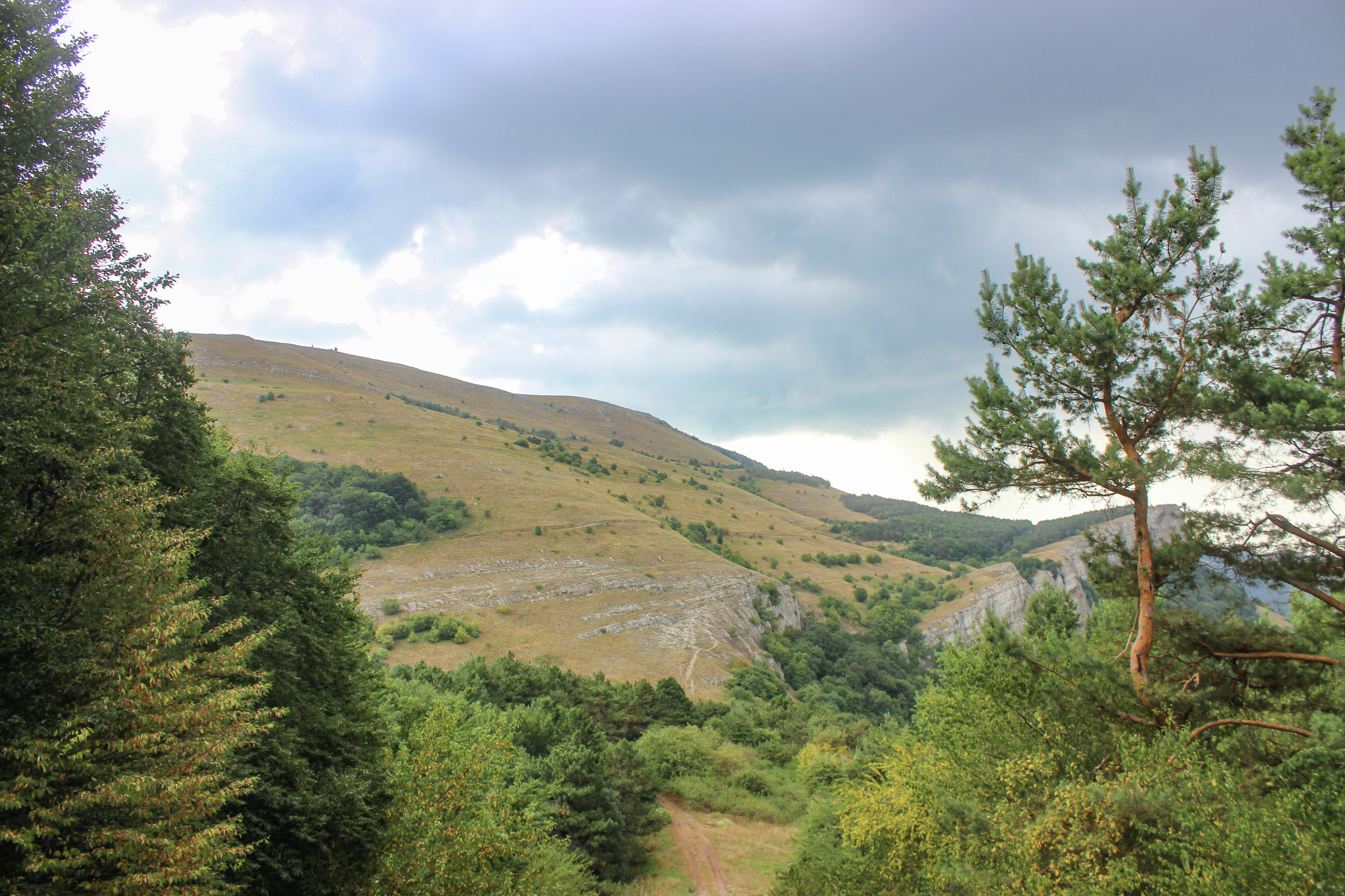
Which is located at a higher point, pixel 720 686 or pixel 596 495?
pixel 596 495

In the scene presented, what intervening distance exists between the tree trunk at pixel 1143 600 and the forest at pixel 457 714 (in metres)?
0.06

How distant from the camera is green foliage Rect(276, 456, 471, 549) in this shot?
282 feet

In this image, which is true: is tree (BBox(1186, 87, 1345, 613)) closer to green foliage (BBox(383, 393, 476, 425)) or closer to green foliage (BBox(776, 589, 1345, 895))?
green foliage (BBox(776, 589, 1345, 895))

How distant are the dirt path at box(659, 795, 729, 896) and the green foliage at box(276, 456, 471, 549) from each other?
64.0 meters

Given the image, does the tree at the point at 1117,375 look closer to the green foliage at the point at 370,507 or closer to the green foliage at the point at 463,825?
the green foliage at the point at 463,825

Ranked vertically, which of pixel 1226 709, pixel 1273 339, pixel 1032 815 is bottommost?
pixel 1032 815

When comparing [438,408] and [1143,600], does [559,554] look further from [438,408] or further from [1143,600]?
[438,408]

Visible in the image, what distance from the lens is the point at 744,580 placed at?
9375 centimetres

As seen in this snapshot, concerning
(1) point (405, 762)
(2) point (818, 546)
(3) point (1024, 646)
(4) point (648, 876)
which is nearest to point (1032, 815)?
(3) point (1024, 646)

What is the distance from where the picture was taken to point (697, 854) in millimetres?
30031

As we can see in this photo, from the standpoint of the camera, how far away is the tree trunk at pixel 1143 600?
12.0 m

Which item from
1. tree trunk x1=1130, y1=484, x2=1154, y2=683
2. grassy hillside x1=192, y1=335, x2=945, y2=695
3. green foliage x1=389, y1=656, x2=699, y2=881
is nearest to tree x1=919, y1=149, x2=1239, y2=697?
tree trunk x1=1130, y1=484, x2=1154, y2=683

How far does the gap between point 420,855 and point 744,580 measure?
84149mm

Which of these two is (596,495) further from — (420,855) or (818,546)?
(420,855)
